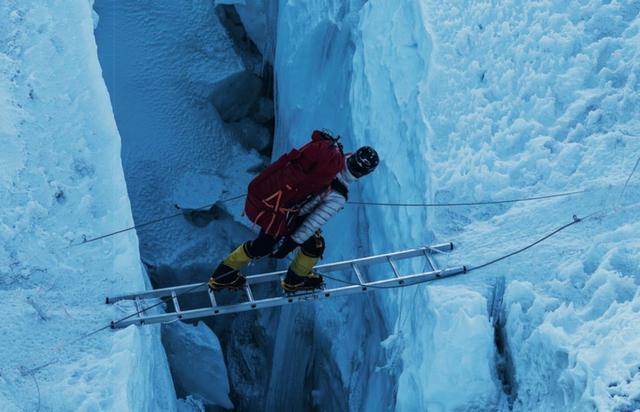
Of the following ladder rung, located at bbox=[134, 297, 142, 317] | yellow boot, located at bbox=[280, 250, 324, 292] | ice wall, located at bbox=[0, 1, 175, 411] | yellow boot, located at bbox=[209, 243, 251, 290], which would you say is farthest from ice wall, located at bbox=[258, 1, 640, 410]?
ice wall, located at bbox=[0, 1, 175, 411]

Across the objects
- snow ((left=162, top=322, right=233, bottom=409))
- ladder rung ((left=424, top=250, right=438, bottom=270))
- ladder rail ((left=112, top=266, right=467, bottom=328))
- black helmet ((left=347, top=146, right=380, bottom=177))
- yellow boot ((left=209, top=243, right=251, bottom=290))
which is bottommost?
ladder rail ((left=112, top=266, right=467, bottom=328))

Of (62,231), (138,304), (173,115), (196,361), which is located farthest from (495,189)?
(173,115)

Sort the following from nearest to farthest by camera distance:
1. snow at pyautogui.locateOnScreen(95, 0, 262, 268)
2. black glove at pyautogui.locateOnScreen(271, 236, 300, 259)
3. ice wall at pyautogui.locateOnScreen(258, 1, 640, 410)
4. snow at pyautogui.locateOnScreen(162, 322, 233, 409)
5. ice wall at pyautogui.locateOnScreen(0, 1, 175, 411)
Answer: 1. ice wall at pyautogui.locateOnScreen(258, 1, 640, 410)
2. ice wall at pyautogui.locateOnScreen(0, 1, 175, 411)
3. black glove at pyautogui.locateOnScreen(271, 236, 300, 259)
4. snow at pyautogui.locateOnScreen(162, 322, 233, 409)
5. snow at pyautogui.locateOnScreen(95, 0, 262, 268)

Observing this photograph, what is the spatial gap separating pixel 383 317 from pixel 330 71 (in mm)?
2662

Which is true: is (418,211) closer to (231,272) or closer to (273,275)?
(273,275)

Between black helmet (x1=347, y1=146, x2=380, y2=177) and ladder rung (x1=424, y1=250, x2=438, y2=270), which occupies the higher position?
black helmet (x1=347, y1=146, x2=380, y2=177)

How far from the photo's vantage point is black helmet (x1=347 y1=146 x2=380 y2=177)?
397 cm

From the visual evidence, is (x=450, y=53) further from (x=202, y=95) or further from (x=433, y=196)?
(x=202, y=95)

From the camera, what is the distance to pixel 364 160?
3.97 meters

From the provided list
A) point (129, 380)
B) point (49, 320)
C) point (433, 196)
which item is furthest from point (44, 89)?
point (433, 196)

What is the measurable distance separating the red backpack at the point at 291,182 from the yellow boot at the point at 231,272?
0.91 ft

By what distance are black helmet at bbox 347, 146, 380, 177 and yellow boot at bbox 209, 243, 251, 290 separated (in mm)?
810

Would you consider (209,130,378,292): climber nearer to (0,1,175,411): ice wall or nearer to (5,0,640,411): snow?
(5,0,640,411): snow

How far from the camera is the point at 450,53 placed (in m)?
5.26
